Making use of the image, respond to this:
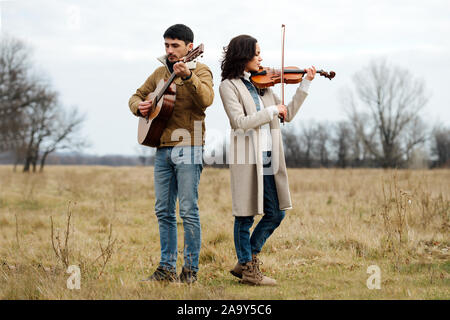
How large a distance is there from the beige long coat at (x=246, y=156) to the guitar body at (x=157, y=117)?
1.44 ft

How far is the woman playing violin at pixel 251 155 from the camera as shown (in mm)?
3838

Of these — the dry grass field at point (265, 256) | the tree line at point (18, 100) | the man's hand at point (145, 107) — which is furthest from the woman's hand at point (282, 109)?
the tree line at point (18, 100)

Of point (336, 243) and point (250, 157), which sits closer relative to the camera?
point (250, 157)

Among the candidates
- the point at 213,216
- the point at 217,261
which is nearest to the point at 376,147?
the point at 213,216

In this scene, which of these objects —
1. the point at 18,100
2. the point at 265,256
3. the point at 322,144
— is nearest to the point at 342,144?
the point at 322,144

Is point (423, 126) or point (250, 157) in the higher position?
point (423, 126)

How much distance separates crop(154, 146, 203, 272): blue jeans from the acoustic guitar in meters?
0.15

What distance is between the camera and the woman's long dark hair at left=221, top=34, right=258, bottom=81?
3.87 meters

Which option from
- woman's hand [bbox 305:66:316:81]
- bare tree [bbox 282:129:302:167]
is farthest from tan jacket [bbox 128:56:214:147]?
bare tree [bbox 282:129:302:167]

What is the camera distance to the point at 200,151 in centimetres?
395

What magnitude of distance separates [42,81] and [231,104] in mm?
33876

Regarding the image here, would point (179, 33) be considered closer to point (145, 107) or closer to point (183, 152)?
point (145, 107)

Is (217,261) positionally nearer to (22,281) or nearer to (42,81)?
(22,281)
